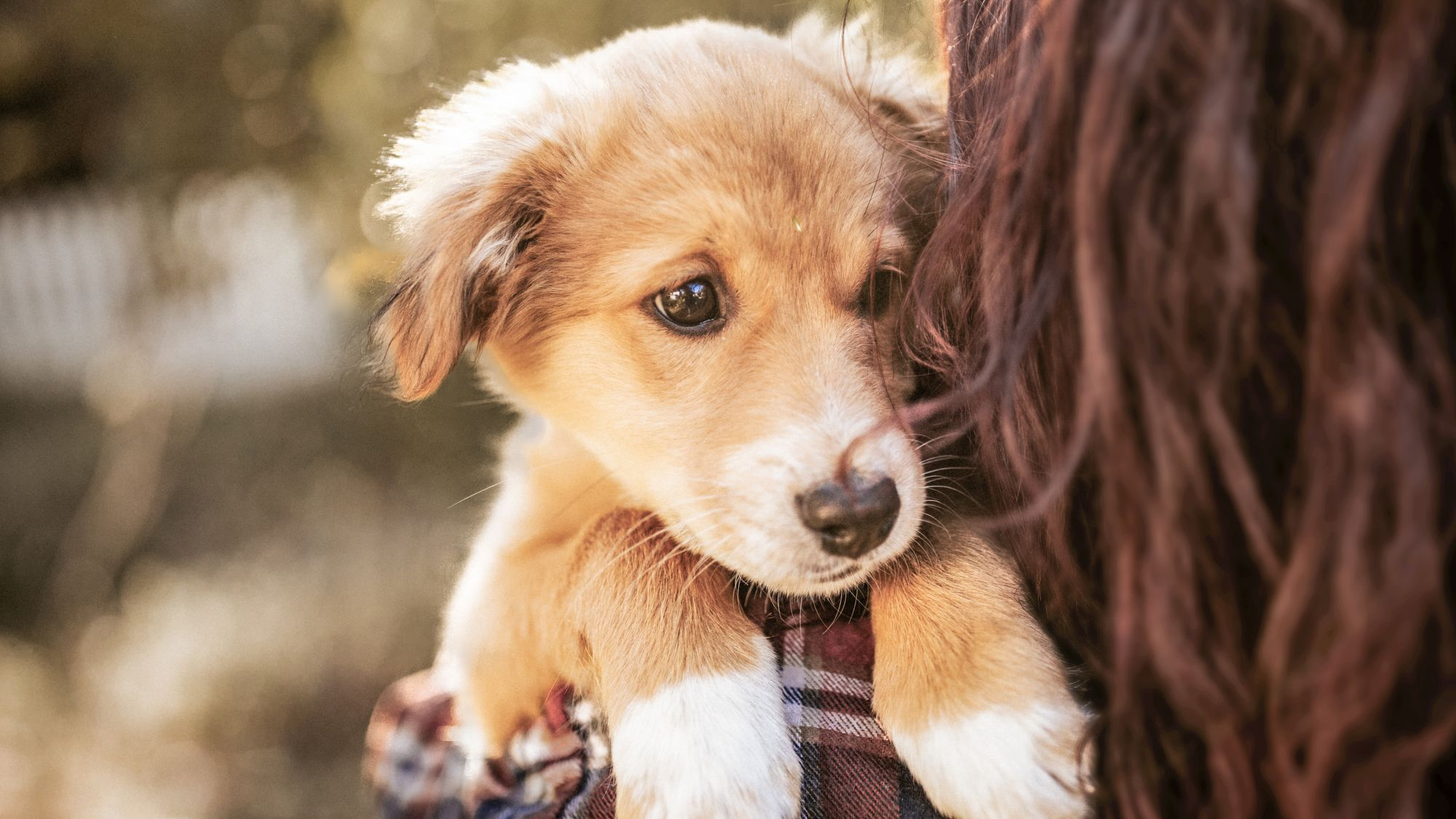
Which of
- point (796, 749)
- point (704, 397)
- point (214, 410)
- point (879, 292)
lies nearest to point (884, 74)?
point (879, 292)

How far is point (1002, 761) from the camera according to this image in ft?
4.01

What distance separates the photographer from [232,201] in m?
4.71

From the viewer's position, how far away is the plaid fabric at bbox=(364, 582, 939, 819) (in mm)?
1271

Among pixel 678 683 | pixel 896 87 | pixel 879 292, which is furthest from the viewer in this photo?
pixel 896 87

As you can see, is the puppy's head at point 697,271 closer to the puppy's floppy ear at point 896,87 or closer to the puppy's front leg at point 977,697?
the puppy's floppy ear at point 896,87

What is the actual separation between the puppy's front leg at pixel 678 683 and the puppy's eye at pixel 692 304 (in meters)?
0.37

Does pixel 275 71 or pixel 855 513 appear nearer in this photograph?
pixel 855 513

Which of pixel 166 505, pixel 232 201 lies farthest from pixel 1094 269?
pixel 166 505

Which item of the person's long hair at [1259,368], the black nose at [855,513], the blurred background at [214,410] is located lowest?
the blurred background at [214,410]

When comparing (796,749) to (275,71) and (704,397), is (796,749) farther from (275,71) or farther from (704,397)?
(275,71)

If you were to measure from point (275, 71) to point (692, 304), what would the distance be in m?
3.21

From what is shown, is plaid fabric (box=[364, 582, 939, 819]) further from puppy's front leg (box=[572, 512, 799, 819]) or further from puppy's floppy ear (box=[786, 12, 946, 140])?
puppy's floppy ear (box=[786, 12, 946, 140])

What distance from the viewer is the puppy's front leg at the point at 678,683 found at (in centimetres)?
131

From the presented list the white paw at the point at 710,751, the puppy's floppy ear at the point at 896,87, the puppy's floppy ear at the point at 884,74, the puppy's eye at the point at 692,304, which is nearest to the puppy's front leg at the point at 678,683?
the white paw at the point at 710,751
